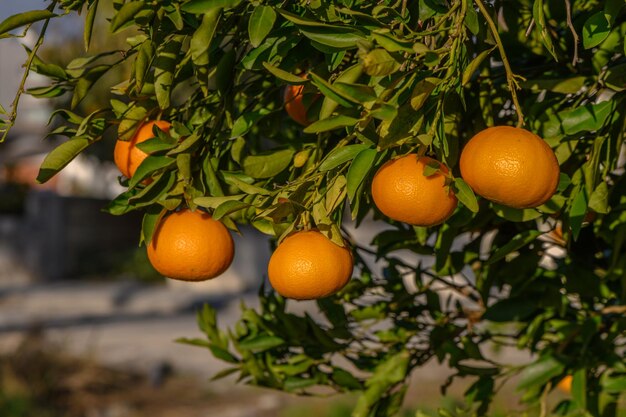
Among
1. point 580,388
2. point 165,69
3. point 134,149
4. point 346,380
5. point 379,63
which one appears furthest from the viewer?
point 346,380

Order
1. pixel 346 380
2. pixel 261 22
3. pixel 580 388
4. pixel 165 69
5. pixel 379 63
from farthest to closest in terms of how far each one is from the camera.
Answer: pixel 346 380
pixel 580 388
pixel 165 69
pixel 261 22
pixel 379 63

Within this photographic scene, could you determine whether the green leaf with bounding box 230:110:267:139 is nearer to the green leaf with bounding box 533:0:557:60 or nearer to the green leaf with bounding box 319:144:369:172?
the green leaf with bounding box 319:144:369:172

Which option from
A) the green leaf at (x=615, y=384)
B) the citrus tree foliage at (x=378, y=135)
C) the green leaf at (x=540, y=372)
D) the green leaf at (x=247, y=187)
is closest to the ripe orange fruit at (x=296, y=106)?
the citrus tree foliage at (x=378, y=135)

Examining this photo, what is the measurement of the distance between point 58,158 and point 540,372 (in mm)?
906

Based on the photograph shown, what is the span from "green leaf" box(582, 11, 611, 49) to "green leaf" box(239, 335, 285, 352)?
2.80 feet

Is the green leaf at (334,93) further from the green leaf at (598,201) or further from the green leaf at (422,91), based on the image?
the green leaf at (598,201)

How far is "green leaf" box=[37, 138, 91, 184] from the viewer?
1.01 metres

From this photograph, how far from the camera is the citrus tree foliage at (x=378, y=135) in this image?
2.88 feet

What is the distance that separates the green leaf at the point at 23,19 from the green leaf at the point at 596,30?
620 mm

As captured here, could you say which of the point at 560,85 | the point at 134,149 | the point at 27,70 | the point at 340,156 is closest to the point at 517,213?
the point at 560,85

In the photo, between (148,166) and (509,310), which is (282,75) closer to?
(148,166)

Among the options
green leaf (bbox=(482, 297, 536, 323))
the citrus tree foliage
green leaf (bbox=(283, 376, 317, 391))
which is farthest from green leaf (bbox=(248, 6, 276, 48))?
green leaf (bbox=(283, 376, 317, 391))

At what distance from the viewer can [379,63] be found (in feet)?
2.56

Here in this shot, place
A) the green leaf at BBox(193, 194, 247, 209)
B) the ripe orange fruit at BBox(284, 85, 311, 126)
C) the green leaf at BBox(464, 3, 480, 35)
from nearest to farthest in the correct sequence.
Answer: the green leaf at BBox(464, 3, 480, 35)
the green leaf at BBox(193, 194, 247, 209)
the ripe orange fruit at BBox(284, 85, 311, 126)
